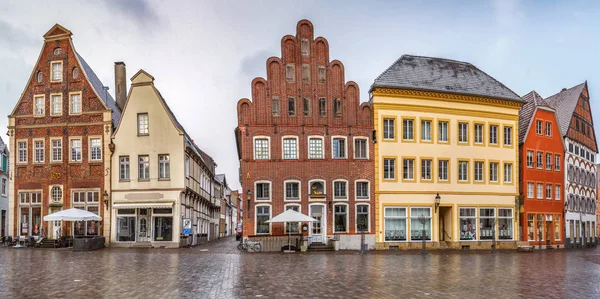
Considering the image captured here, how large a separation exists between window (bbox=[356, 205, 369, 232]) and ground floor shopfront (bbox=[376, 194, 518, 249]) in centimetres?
84

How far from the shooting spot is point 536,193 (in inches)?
1813

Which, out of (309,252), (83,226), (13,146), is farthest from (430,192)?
(13,146)

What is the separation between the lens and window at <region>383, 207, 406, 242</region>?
38469mm

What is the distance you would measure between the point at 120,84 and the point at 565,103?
40359 millimetres

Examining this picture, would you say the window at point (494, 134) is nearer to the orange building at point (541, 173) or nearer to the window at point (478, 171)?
the window at point (478, 171)

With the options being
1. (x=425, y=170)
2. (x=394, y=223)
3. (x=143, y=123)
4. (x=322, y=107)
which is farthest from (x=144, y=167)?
(x=425, y=170)

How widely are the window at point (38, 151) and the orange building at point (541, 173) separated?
35.9 meters

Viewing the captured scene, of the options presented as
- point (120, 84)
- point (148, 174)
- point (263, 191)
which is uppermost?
point (120, 84)

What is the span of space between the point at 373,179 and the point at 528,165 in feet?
48.5

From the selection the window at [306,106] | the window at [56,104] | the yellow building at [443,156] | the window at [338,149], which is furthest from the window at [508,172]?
the window at [56,104]

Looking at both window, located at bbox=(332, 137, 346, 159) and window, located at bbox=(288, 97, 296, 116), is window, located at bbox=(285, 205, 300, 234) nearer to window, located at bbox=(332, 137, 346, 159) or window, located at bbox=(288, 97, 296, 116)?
window, located at bbox=(332, 137, 346, 159)

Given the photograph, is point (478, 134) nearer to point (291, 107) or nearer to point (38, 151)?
point (291, 107)

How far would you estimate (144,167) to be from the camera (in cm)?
3919

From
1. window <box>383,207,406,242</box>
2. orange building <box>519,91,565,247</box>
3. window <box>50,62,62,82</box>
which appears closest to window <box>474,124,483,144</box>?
orange building <box>519,91,565,247</box>
